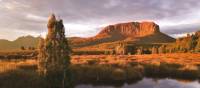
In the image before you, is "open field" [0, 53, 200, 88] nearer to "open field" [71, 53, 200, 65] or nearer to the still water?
the still water

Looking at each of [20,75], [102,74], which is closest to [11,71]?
[20,75]

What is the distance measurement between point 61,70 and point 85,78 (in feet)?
37.7

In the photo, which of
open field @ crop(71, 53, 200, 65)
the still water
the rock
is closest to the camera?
the rock

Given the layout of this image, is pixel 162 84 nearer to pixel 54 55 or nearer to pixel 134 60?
pixel 54 55

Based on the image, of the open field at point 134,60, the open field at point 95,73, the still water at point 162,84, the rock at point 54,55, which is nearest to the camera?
the rock at point 54,55

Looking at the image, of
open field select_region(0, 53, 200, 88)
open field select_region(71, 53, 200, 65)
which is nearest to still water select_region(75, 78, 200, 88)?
open field select_region(0, 53, 200, 88)

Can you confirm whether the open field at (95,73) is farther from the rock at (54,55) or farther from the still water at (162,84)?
the still water at (162,84)

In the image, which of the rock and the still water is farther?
the still water

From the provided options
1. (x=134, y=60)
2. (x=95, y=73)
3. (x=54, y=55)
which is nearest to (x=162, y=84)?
(x=95, y=73)

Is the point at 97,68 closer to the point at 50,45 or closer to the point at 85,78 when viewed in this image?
the point at 85,78

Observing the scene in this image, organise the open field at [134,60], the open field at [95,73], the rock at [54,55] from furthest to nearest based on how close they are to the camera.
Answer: the open field at [134,60], the open field at [95,73], the rock at [54,55]

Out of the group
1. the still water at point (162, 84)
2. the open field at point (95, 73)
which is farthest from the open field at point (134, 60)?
the still water at point (162, 84)

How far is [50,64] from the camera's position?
30.3 m

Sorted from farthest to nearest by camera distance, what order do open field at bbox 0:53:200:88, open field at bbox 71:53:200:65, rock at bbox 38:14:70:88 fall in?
open field at bbox 71:53:200:65 < open field at bbox 0:53:200:88 < rock at bbox 38:14:70:88
